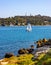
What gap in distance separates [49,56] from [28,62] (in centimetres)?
564

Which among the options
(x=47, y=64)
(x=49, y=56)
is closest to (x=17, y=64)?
(x=49, y=56)

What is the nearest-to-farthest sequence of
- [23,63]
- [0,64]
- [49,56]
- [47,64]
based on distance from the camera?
[47,64]
[49,56]
[23,63]
[0,64]

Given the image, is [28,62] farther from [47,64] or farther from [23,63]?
[47,64]

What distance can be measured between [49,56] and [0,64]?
8.19 m

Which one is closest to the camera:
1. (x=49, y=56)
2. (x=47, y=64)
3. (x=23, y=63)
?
(x=47, y=64)

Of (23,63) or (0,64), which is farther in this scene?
(0,64)

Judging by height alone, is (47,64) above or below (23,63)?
above

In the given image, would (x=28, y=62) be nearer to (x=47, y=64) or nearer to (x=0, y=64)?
(x=0, y=64)

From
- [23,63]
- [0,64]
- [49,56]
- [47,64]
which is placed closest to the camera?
[47,64]

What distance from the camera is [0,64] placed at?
21.0m

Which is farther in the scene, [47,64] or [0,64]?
[0,64]

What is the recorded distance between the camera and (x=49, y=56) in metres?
13.7

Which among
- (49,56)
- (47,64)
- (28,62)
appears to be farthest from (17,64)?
(47,64)

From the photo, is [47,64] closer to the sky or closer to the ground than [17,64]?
closer to the sky
